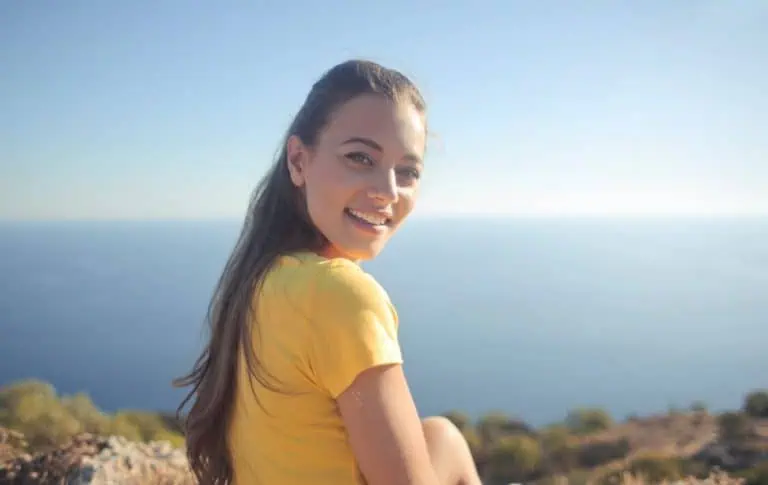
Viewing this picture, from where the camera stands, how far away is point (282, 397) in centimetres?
120

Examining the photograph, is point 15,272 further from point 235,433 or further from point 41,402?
point 235,433

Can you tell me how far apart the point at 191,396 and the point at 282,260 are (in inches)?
29.2

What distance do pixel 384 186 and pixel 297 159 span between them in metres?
0.27

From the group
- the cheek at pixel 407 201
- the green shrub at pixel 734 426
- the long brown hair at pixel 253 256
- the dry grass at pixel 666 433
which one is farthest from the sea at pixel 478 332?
the cheek at pixel 407 201

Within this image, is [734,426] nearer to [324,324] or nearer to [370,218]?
[370,218]

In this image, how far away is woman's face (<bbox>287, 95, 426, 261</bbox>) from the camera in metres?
1.33

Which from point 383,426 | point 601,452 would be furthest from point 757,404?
point 383,426

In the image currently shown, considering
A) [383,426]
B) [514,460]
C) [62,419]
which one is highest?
[383,426]

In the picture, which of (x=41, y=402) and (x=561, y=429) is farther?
(x=561, y=429)

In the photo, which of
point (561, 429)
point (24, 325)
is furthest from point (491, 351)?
point (561, 429)

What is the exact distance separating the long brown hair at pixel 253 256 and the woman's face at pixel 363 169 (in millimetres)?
38

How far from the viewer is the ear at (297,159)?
146cm

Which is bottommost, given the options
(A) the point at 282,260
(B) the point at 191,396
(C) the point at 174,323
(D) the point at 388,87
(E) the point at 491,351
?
(E) the point at 491,351

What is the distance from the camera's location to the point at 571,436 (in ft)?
39.1
